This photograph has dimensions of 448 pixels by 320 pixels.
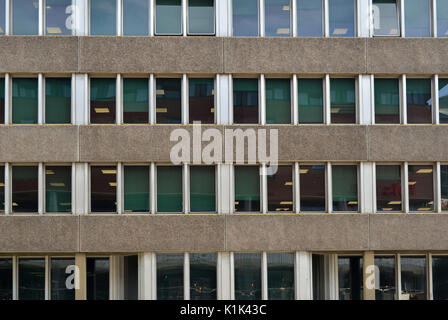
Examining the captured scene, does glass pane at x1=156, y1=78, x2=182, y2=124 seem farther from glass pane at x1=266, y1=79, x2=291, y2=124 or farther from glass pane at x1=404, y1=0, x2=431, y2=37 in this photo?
glass pane at x1=404, y1=0, x2=431, y2=37

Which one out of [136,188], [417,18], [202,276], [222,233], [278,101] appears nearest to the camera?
[222,233]

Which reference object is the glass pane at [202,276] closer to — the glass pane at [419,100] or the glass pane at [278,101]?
the glass pane at [278,101]

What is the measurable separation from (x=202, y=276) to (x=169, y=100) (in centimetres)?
596

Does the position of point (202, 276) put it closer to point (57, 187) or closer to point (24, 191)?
point (57, 187)

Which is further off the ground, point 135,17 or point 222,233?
point 135,17

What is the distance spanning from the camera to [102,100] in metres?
18.6

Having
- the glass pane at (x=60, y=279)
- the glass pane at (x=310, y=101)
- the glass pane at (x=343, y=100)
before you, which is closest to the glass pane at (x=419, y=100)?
the glass pane at (x=343, y=100)

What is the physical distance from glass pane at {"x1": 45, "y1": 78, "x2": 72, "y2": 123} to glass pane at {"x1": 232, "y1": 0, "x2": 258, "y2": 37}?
19.5 ft

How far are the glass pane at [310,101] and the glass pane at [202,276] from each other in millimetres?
5618

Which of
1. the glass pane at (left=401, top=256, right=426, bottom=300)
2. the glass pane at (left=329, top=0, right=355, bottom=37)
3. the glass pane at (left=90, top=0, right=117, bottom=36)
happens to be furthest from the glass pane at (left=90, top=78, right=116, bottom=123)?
the glass pane at (left=401, top=256, right=426, bottom=300)

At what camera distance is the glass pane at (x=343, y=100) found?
Answer: 18.9m

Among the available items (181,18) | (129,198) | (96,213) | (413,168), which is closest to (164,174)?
(129,198)

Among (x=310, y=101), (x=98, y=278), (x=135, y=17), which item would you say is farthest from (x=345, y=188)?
(x=135, y=17)

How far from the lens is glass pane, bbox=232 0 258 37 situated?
18.9 m
